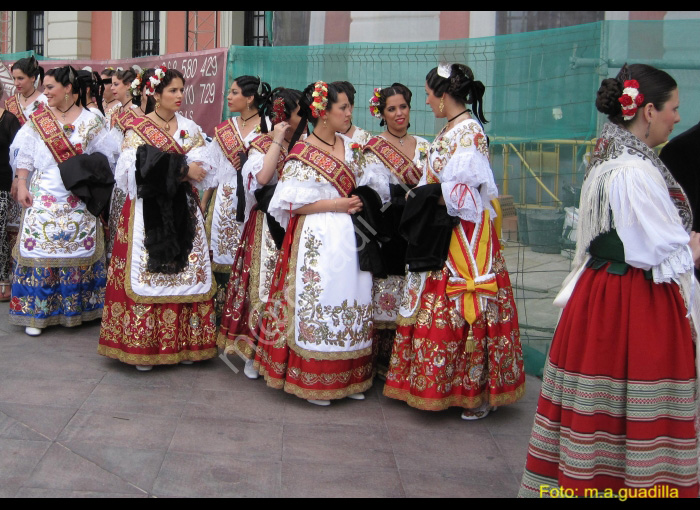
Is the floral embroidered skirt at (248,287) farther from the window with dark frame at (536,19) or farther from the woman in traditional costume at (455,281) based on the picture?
the window with dark frame at (536,19)

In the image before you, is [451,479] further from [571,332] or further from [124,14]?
[124,14]

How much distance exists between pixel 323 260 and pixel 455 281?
2.54ft

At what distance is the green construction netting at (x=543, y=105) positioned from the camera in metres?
4.70

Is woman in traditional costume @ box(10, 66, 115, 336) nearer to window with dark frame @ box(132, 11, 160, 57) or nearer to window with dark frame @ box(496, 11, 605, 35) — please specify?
window with dark frame @ box(496, 11, 605, 35)

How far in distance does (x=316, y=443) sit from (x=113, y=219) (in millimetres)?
3165

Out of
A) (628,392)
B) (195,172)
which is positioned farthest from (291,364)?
(628,392)

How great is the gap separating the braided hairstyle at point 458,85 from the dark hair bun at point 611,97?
3.98 ft

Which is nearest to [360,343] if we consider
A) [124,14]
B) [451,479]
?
[451,479]

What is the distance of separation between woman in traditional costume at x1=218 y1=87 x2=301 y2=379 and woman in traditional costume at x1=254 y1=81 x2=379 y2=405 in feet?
1.15

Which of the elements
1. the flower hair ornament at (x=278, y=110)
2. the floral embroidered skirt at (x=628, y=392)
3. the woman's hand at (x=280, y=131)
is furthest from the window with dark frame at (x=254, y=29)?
the floral embroidered skirt at (x=628, y=392)

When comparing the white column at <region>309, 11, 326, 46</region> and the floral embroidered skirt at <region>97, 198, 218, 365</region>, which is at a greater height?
the white column at <region>309, 11, 326, 46</region>

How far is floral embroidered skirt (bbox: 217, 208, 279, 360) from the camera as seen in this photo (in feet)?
16.9

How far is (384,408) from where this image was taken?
470 cm

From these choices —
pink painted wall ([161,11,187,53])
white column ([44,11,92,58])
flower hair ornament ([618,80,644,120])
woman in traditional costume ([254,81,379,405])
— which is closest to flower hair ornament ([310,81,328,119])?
woman in traditional costume ([254,81,379,405])
